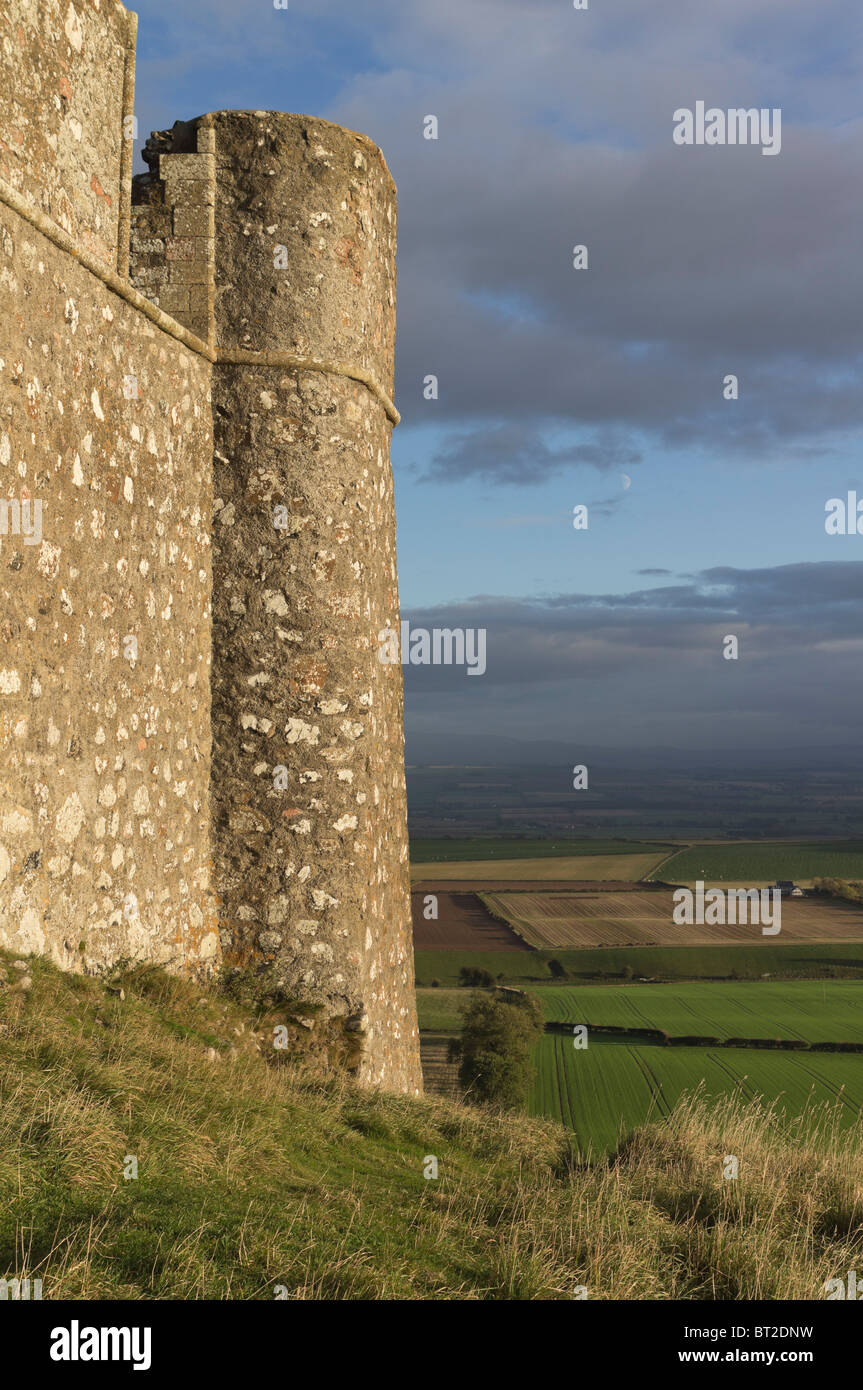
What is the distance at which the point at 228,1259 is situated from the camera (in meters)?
3.82

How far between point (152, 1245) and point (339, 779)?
4.77m

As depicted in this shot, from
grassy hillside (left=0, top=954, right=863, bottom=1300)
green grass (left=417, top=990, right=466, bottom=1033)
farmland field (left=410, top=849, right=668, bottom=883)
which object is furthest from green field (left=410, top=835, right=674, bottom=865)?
grassy hillside (left=0, top=954, right=863, bottom=1300)

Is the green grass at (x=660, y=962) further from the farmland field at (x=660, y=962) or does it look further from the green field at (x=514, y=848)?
the green field at (x=514, y=848)

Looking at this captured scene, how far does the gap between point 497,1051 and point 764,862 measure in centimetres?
5986

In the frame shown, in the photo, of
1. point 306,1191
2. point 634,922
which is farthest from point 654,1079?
→ point 306,1191

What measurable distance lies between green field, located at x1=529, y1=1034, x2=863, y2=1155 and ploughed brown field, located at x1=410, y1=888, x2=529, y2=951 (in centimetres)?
1400

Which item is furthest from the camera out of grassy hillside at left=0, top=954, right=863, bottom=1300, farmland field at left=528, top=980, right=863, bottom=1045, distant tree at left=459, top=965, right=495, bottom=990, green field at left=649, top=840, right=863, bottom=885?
green field at left=649, top=840, right=863, bottom=885

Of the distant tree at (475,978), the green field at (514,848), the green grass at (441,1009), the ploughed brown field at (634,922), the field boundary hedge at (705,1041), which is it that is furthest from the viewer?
the green field at (514,848)

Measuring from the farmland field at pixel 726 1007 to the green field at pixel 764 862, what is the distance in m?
26.4

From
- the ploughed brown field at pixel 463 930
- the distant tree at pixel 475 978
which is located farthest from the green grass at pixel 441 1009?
the ploughed brown field at pixel 463 930

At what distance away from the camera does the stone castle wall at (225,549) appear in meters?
6.46

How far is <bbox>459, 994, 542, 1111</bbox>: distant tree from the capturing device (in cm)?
2809

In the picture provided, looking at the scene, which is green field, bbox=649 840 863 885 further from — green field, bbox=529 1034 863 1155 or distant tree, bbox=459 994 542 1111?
distant tree, bbox=459 994 542 1111

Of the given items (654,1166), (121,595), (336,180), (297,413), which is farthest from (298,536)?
(654,1166)
